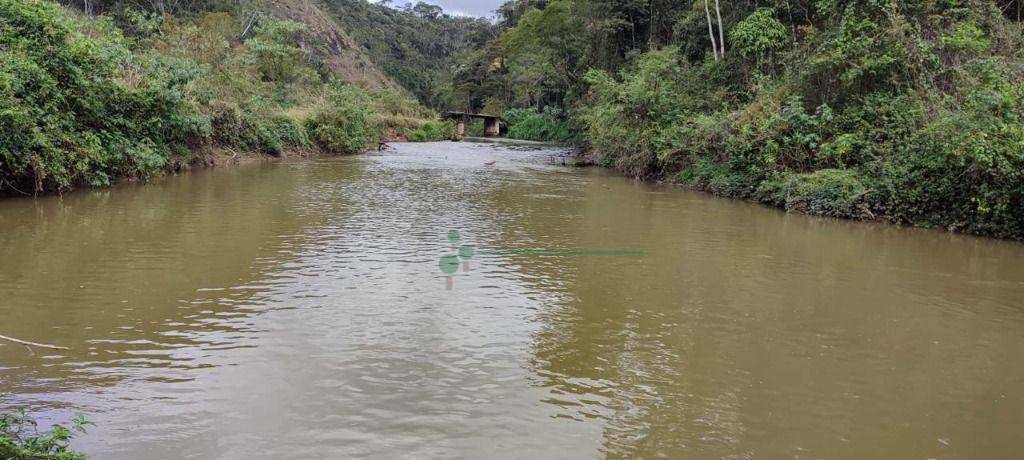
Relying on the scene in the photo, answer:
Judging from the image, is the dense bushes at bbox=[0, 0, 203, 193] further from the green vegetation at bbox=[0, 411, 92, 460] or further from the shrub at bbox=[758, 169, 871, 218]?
the shrub at bbox=[758, 169, 871, 218]

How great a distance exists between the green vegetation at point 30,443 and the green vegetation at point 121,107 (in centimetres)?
893

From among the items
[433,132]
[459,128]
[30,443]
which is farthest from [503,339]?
Result: [459,128]

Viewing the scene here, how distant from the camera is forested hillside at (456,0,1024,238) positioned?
11.2m

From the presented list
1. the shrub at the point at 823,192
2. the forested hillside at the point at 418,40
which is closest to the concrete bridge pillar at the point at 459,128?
the forested hillside at the point at 418,40

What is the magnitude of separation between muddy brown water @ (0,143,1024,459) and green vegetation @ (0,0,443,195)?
1543mm

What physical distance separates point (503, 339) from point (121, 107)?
13.0 metres

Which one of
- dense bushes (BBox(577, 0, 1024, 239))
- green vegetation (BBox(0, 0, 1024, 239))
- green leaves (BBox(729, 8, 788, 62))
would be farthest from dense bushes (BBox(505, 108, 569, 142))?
dense bushes (BBox(577, 0, 1024, 239))

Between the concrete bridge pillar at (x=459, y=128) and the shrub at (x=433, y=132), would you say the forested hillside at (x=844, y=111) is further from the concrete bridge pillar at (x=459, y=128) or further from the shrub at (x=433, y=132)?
the concrete bridge pillar at (x=459, y=128)

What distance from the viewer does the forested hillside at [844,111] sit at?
36.9ft

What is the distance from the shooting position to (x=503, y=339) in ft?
18.5

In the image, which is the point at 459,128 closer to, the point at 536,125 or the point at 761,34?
the point at 536,125

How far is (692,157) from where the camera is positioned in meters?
18.5

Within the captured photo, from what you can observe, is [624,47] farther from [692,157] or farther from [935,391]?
[935,391]

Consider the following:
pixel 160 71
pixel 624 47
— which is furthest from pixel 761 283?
pixel 624 47
